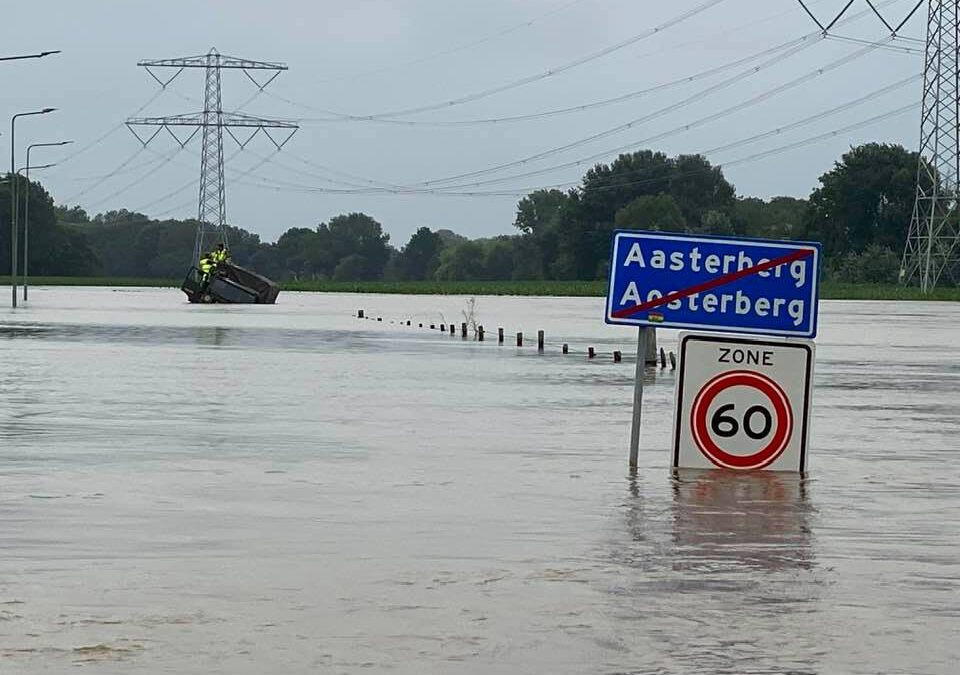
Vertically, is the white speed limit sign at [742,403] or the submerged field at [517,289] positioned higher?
the white speed limit sign at [742,403]

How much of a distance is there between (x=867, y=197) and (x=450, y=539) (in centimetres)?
15185

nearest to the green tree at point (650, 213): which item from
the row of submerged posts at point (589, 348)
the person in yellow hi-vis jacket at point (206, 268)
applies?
the person in yellow hi-vis jacket at point (206, 268)

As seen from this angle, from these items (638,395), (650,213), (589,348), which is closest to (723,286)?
(638,395)

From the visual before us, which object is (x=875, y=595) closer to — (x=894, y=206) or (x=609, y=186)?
(x=894, y=206)

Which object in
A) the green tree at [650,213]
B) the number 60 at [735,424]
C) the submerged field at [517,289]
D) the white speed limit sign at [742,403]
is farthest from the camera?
the green tree at [650,213]

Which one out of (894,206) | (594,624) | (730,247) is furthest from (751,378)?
(894,206)

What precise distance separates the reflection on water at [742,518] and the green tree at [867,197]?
145 meters

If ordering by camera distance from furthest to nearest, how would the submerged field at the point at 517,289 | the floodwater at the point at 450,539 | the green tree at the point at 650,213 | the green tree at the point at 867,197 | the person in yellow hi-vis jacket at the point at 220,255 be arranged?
the green tree at the point at 650,213, the green tree at the point at 867,197, the submerged field at the point at 517,289, the person in yellow hi-vis jacket at the point at 220,255, the floodwater at the point at 450,539

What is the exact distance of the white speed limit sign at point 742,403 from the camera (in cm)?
1638

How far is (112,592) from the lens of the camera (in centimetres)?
1015

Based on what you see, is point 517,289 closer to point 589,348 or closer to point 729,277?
point 589,348

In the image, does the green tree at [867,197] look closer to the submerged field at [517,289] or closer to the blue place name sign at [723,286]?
the submerged field at [517,289]

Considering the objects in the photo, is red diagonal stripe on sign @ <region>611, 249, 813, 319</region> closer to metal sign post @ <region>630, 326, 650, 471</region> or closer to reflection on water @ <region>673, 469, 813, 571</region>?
metal sign post @ <region>630, 326, 650, 471</region>

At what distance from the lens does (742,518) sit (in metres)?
13.7
